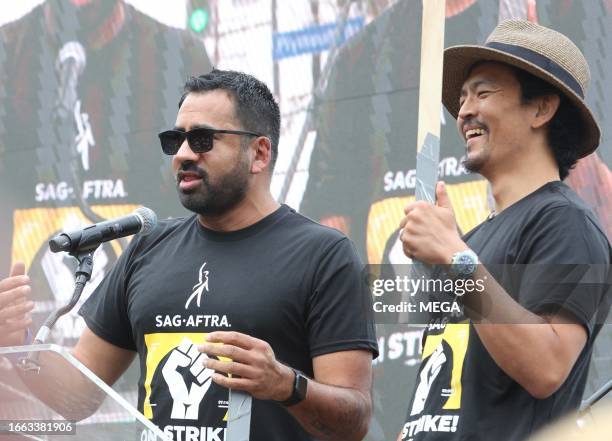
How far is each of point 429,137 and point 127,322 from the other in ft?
3.71

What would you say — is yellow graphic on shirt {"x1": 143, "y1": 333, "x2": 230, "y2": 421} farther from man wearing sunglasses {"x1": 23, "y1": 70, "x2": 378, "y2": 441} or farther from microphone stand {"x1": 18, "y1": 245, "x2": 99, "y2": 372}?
microphone stand {"x1": 18, "y1": 245, "x2": 99, "y2": 372}

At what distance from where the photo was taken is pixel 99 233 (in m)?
2.69

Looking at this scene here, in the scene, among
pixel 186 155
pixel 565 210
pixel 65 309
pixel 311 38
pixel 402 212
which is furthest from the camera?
pixel 311 38

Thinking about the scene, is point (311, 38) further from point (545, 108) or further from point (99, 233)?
point (99, 233)

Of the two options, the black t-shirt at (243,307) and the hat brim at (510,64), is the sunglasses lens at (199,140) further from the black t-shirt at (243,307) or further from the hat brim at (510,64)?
the hat brim at (510,64)

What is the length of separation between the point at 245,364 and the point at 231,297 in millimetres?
541

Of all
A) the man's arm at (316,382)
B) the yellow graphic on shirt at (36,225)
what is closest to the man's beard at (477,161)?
the man's arm at (316,382)

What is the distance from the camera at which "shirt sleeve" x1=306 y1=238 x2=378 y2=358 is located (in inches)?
115

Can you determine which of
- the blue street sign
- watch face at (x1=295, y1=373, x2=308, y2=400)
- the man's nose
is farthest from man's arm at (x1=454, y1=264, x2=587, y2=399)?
the blue street sign

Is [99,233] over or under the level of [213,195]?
under

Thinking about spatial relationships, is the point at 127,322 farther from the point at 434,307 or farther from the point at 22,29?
the point at 22,29

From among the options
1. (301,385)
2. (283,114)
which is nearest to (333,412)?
(301,385)

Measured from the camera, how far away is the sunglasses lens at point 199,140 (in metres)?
3.16

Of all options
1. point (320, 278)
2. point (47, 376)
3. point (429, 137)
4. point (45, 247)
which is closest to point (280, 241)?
point (320, 278)
